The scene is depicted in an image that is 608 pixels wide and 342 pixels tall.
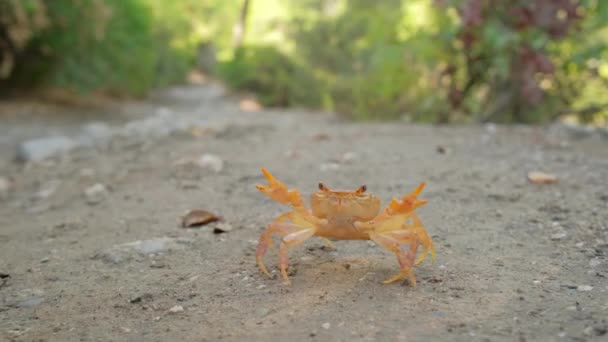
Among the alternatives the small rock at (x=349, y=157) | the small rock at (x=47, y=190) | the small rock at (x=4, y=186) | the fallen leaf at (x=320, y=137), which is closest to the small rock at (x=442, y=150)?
the small rock at (x=349, y=157)

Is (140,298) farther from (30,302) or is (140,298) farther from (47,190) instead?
(47,190)

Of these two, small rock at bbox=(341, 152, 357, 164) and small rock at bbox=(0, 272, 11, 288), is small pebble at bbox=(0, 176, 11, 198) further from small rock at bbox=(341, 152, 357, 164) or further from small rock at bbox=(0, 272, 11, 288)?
small rock at bbox=(341, 152, 357, 164)

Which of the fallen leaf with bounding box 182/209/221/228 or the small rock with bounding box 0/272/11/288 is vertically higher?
the fallen leaf with bounding box 182/209/221/228

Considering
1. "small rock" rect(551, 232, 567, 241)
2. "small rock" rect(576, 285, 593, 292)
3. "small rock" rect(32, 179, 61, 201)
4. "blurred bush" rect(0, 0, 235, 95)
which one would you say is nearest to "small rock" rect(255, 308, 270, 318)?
"small rock" rect(576, 285, 593, 292)

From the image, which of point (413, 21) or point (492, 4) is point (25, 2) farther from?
point (492, 4)

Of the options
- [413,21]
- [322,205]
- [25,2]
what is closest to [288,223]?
[322,205]

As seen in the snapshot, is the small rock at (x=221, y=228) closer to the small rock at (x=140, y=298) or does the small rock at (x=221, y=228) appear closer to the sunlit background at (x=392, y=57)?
the small rock at (x=140, y=298)

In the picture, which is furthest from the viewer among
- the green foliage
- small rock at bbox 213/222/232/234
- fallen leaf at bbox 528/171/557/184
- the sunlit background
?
the green foliage
